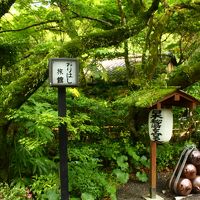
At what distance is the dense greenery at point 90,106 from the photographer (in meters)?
6.05

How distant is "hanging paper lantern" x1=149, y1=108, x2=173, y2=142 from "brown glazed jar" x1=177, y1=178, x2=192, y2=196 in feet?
3.38

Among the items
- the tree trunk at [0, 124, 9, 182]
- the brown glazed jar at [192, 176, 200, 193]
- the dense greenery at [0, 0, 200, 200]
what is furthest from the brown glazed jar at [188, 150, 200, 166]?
the tree trunk at [0, 124, 9, 182]

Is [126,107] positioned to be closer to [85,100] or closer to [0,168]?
[85,100]

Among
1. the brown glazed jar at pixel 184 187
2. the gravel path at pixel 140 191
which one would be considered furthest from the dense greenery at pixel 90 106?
the brown glazed jar at pixel 184 187

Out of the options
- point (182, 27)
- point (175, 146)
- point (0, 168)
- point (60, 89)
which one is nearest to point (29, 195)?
point (0, 168)

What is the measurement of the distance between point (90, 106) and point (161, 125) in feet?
5.98

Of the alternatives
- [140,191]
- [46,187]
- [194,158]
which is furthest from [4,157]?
[194,158]

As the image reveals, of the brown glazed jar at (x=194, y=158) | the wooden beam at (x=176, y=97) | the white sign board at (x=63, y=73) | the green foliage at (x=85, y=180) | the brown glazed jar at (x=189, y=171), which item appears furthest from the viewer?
the brown glazed jar at (x=194, y=158)

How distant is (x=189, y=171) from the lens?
7.69 meters

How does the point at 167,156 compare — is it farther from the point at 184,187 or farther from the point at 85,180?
the point at 85,180

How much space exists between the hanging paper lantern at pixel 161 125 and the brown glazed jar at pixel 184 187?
3.38 ft

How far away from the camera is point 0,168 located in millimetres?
6328

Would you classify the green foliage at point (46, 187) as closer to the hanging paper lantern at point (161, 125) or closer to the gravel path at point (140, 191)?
the gravel path at point (140, 191)

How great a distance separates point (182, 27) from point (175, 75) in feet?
6.70
